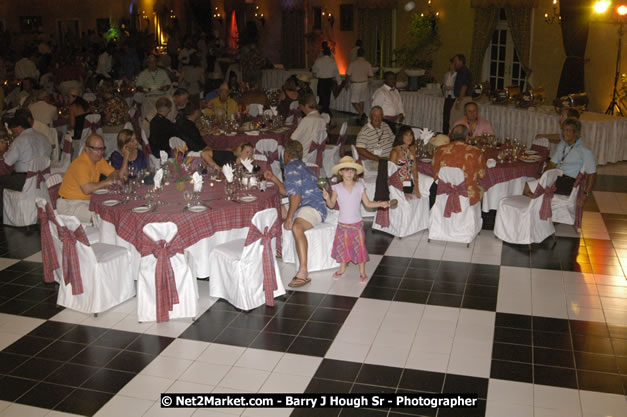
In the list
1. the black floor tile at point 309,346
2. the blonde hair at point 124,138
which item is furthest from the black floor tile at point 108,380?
the blonde hair at point 124,138

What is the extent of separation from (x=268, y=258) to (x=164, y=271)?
85cm

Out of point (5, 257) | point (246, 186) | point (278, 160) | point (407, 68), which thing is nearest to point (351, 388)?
point (246, 186)

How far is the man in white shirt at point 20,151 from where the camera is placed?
24.9 feet

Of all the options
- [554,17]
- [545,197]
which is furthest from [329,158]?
[554,17]

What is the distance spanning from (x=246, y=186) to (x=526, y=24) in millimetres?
9306

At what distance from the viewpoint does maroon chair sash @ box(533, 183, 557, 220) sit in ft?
22.1

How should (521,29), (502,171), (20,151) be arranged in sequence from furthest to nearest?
(521,29) → (20,151) → (502,171)

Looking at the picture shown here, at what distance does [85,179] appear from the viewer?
20.1ft

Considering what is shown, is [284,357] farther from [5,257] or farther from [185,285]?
[5,257]

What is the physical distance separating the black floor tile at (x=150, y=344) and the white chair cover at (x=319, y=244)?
168 centimetres

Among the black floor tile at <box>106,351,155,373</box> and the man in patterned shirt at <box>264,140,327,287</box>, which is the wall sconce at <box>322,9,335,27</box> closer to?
the man in patterned shirt at <box>264,140,327,287</box>

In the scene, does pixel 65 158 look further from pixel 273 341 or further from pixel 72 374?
pixel 273 341

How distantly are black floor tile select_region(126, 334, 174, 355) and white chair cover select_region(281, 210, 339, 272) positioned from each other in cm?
168

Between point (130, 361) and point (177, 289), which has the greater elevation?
point (177, 289)
